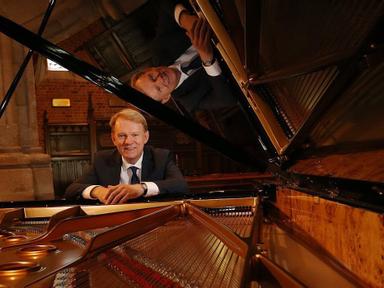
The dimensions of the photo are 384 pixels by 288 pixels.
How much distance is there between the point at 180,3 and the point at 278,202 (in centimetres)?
255

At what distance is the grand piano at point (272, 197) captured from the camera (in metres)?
1.03

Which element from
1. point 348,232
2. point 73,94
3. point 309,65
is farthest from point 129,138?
point 73,94

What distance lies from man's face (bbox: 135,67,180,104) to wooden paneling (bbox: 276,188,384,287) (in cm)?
307

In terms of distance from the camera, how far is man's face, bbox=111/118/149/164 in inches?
124

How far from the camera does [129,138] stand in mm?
3143

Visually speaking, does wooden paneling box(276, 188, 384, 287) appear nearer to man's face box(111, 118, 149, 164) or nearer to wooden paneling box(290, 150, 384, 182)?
wooden paneling box(290, 150, 384, 182)

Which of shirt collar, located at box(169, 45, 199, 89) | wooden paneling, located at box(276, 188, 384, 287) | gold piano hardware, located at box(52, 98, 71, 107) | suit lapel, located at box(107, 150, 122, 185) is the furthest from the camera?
gold piano hardware, located at box(52, 98, 71, 107)

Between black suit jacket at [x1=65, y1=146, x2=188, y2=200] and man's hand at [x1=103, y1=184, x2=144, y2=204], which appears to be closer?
man's hand at [x1=103, y1=184, x2=144, y2=204]

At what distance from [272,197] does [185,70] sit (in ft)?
9.41

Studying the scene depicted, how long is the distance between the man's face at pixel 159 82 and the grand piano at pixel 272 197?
93.3 inches

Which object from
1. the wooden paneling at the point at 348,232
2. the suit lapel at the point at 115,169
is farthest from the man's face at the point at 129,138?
the wooden paneling at the point at 348,232

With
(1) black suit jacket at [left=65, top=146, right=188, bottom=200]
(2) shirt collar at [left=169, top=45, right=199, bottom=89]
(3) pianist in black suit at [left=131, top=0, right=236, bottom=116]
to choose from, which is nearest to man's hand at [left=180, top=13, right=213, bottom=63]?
(3) pianist in black suit at [left=131, top=0, right=236, bottom=116]

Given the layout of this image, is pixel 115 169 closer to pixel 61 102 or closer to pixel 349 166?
pixel 349 166

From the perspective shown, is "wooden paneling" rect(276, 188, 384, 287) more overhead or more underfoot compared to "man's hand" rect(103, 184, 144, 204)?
more underfoot
